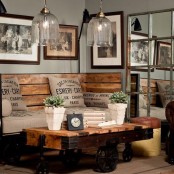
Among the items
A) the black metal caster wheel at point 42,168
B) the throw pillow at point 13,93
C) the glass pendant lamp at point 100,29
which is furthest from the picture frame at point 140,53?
the black metal caster wheel at point 42,168

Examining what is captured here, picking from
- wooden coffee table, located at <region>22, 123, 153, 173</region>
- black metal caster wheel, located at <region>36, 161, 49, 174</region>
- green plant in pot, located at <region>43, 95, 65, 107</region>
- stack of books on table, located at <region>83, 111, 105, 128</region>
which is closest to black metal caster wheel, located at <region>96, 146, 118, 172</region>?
wooden coffee table, located at <region>22, 123, 153, 173</region>

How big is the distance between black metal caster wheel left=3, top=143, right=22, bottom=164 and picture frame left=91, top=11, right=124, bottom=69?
104 inches

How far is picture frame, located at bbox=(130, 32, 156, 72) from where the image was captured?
7.46 metres

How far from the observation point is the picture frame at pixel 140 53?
7459mm

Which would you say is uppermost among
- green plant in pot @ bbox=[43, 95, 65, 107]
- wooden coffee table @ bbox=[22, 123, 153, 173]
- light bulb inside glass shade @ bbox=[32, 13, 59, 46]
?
light bulb inside glass shade @ bbox=[32, 13, 59, 46]

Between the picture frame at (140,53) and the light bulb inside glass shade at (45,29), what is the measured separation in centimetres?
232

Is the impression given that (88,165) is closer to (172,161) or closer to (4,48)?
(172,161)

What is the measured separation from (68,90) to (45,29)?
2.21 m

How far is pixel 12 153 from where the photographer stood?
5.86 metres

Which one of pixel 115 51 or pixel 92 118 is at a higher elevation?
pixel 115 51

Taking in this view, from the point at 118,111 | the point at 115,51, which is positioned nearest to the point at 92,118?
the point at 118,111

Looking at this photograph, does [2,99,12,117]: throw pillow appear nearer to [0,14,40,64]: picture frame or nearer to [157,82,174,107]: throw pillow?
[0,14,40,64]: picture frame

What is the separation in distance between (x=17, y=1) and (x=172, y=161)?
3324mm

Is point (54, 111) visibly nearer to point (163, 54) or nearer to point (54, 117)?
point (54, 117)
